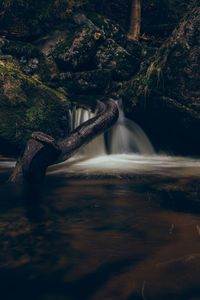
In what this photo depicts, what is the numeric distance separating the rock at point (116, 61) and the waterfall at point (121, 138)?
7.88 ft

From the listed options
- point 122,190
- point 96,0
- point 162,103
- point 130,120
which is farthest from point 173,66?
point 96,0

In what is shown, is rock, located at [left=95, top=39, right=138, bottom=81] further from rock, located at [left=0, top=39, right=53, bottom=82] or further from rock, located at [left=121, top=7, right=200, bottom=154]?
rock, located at [left=121, top=7, right=200, bottom=154]

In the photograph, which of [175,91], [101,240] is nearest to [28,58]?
[175,91]

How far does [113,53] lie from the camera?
1144 cm

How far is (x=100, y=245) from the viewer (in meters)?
2.33

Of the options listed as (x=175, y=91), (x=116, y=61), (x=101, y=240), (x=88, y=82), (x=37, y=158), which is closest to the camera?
(x=101, y=240)

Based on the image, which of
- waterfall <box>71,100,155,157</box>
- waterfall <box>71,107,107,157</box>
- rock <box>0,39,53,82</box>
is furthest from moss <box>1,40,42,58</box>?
waterfall <box>71,100,155,157</box>

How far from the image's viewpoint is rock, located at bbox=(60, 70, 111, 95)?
10.9 metres

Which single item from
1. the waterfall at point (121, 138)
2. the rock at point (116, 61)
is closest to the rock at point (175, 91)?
the waterfall at point (121, 138)

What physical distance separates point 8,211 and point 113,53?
372 inches

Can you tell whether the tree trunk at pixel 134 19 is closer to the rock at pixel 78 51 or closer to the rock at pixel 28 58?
the rock at pixel 78 51

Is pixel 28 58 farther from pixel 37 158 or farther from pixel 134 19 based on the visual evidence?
pixel 37 158

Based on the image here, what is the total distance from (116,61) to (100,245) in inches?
393

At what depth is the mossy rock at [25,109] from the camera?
8.22 meters
